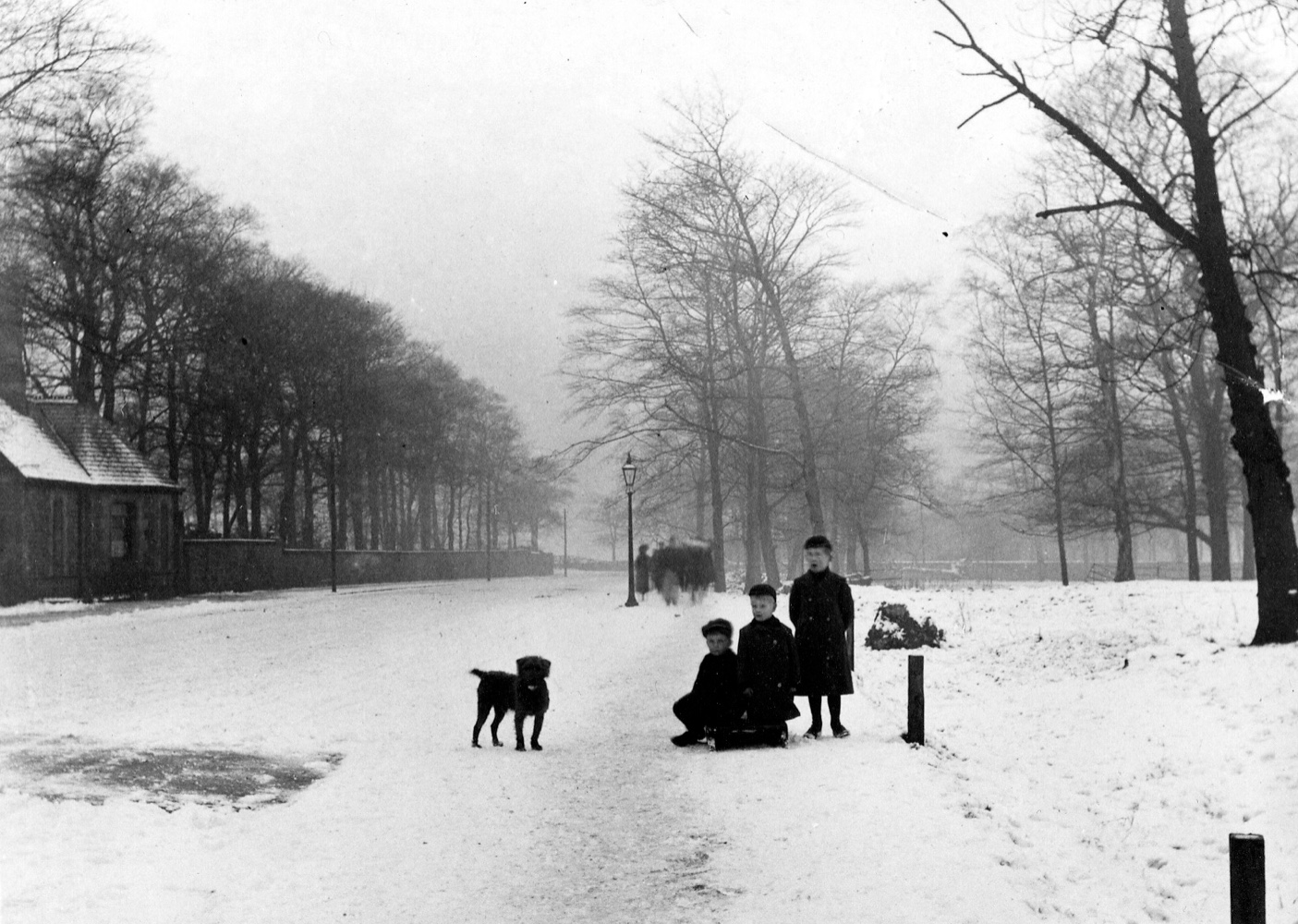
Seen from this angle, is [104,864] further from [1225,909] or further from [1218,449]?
[1218,449]

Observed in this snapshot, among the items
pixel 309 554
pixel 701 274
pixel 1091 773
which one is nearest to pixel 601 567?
pixel 309 554

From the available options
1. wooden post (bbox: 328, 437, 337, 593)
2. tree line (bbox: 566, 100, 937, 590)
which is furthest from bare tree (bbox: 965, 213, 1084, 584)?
wooden post (bbox: 328, 437, 337, 593)

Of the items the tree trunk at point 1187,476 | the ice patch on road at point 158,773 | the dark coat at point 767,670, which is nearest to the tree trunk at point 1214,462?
the tree trunk at point 1187,476

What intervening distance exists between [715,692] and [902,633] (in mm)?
8635

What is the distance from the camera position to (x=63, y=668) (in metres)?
14.0

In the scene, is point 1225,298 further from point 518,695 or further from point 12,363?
point 12,363

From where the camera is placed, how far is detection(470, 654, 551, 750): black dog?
26.8ft

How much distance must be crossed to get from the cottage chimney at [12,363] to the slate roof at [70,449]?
0.39 m

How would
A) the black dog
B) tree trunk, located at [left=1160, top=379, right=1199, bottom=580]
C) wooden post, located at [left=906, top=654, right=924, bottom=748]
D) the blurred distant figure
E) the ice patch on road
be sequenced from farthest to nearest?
tree trunk, located at [left=1160, top=379, right=1199, bottom=580]
the blurred distant figure
wooden post, located at [left=906, top=654, right=924, bottom=748]
the black dog
the ice patch on road

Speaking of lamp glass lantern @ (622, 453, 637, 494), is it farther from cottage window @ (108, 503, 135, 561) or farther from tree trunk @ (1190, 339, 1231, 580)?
cottage window @ (108, 503, 135, 561)

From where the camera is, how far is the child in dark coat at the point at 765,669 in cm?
818

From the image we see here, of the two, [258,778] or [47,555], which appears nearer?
[258,778]

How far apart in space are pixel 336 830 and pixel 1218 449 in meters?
26.2

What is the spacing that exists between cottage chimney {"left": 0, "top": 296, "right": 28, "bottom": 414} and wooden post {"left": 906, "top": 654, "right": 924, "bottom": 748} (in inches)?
973
